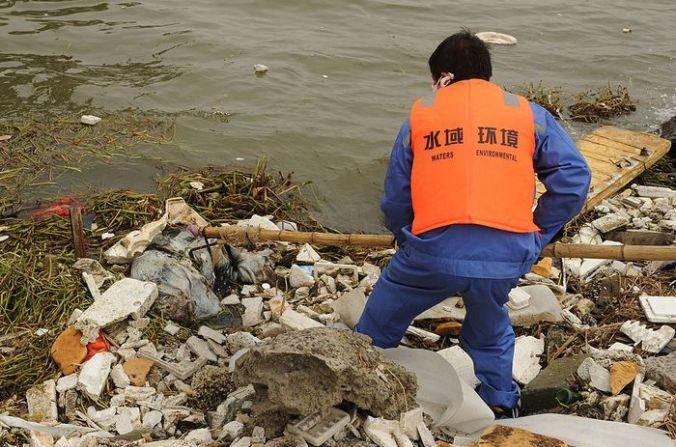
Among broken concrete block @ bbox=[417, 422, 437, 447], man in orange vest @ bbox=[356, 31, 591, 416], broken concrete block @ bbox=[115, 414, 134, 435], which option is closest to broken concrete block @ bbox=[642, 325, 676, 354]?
man in orange vest @ bbox=[356, 31, 591, 416]

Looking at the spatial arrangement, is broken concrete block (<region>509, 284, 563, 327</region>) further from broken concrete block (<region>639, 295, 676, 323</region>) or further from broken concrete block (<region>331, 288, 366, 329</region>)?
broken concrete block (<region>331, 288, 366, 329</region>)

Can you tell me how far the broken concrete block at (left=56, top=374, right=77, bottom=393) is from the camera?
3621 mm

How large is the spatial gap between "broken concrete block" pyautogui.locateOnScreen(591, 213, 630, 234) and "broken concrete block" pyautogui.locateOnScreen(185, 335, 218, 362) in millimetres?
3203

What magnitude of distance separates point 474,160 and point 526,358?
4.83 feet

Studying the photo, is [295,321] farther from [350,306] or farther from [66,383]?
[66,383]

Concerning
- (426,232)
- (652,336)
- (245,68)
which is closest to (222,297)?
(426,232)

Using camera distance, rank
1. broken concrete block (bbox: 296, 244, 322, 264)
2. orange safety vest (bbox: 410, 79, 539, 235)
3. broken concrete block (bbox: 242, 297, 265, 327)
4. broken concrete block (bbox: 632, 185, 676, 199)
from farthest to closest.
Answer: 1. broken concrete block (bbox: 632, 185, 676, 199)
2. broken concrete block (bbox: 296, 244, 322, 264)
3. broken concrete block (bbox: 242, 297, 265, 327)
4. orange safety vest (bbox: 410, 79, 539, 235)

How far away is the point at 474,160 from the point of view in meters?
A: 3.13

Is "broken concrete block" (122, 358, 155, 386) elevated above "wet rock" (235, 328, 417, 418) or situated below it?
below

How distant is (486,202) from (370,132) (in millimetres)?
5211

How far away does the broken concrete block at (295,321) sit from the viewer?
4.12m

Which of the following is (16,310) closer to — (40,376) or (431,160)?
(40,376)

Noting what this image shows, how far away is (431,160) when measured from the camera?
3.22 meters

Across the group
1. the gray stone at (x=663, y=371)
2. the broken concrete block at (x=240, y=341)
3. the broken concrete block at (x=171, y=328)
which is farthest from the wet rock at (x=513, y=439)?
the broken concrete block at (x=171, y=328)
